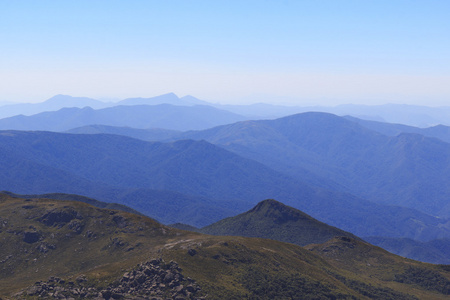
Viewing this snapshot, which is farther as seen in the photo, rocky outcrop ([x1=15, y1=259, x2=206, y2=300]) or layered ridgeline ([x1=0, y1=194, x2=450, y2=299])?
layered ridgeline ([x1=0, y1=194, x2=450, y2=299])

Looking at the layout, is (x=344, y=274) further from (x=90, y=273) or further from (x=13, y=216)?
(x=13, y=216)

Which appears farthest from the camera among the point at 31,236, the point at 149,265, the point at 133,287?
the point at 31,236

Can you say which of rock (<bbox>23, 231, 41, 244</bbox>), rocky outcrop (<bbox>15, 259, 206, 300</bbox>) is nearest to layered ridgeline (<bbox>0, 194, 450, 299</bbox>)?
rock (<bbox>23, 231, 41, 244</bbox>)

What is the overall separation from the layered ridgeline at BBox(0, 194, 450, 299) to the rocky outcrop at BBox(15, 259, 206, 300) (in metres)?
0.25

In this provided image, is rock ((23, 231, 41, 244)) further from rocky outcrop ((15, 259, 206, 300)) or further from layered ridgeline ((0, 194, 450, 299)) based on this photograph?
rocky outcrop ((15, 259, 206, 300))

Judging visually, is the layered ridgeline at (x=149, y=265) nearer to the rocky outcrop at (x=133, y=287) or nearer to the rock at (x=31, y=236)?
the rock at (x=31, y=236)

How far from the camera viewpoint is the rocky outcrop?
108 meters

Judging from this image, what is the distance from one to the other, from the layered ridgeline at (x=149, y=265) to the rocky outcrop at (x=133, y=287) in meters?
0.25

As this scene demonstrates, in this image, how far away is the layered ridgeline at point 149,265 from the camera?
115m

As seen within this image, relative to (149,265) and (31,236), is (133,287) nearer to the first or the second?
(149,265)

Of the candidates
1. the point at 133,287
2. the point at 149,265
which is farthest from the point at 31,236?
the point at 133,287

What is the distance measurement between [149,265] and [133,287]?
9.18 meters

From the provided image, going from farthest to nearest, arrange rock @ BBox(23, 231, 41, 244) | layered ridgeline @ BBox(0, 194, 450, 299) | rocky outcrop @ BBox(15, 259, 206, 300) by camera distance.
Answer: rock @ BBox(23, 231, 41, 244) → layered ridgeline @ BBox(0, 194, 450, 299) → rocky outcrop @ BBox(15, 259, 206, 300)

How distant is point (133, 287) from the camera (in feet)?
369
